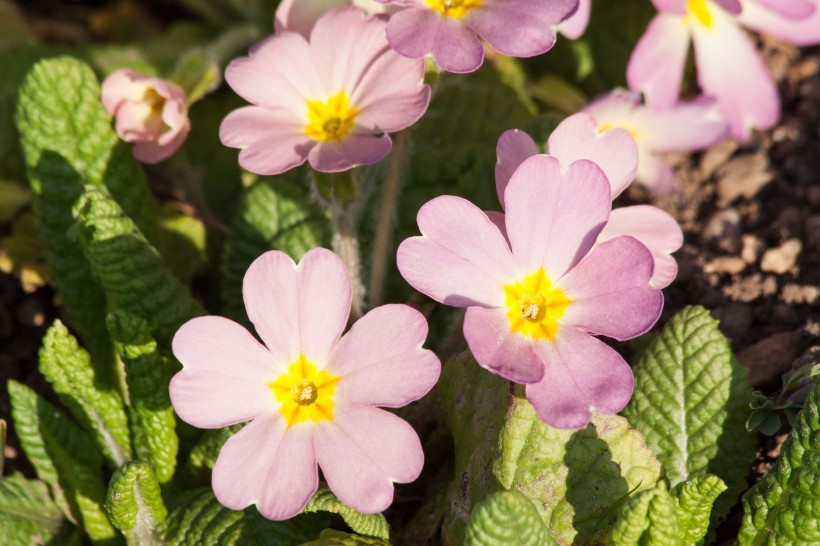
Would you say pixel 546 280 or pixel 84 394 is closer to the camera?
pixel 546 280

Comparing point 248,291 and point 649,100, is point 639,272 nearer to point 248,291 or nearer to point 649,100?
point 248,291

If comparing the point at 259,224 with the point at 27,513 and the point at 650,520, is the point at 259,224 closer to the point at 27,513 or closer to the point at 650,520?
the point at 27,513

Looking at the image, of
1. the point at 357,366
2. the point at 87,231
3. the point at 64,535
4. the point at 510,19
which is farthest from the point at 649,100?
the point at 64,535

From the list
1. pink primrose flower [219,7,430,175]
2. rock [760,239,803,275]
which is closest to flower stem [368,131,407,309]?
pink primrose flower [219,7,430,175]

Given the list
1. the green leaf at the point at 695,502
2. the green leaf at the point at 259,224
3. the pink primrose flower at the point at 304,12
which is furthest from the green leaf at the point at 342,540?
the pink primrose flower at the point at 304,12

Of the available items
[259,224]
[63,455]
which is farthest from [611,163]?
[63,455]

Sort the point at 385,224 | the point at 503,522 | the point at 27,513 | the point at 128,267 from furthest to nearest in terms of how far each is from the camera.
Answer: the point at 385,224 < the point at 27,513 < the point at 128,267 < the point at 503,522
